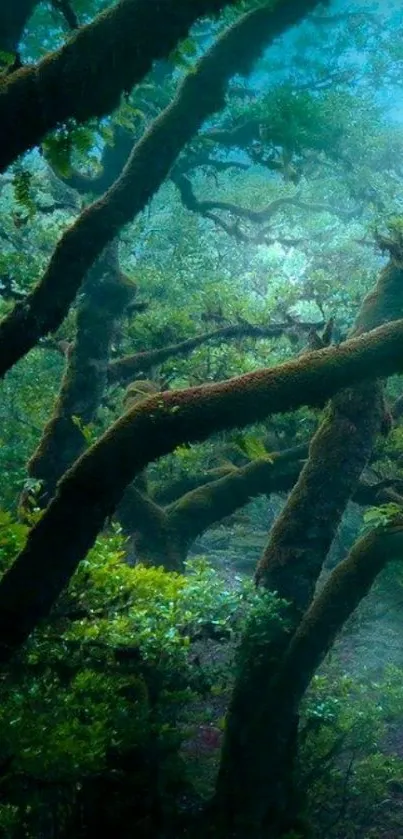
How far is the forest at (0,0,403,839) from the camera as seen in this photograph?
16.5ft

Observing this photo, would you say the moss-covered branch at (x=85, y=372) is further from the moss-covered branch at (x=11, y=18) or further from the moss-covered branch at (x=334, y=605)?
the moss-covered branch at (x=11, y=18)

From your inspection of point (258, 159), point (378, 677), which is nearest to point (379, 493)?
point (258, 159)

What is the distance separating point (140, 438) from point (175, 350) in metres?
7.92

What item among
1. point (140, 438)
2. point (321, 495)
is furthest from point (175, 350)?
point (140, 438)

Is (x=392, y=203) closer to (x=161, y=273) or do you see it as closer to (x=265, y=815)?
(x=161, y=273)

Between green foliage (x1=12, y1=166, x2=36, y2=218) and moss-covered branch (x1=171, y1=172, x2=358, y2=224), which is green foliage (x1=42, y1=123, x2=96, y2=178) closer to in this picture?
green foliage (x1=12, y1=166, x2=36, y2=218)

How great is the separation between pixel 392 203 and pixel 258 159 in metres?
9.14

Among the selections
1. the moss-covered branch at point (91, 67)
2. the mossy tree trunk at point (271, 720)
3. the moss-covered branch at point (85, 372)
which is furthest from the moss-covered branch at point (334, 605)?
the moss-covered branch at point (91, 67)

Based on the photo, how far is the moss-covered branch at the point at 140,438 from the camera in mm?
5199

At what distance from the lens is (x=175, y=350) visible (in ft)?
44.2

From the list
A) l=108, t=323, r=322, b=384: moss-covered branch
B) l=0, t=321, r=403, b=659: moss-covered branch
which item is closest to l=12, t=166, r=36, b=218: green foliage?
l=0, t=321, r=403, b=659: moss-covered branch

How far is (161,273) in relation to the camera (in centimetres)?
1873

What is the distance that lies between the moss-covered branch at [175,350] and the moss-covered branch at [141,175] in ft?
15.1

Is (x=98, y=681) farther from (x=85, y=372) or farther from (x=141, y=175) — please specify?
(x=85, y=372)
